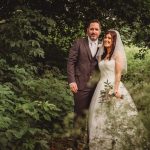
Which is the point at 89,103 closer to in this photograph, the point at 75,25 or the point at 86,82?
the point at 86,82

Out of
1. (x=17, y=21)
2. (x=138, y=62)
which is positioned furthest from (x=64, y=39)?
(x=138, y=62)

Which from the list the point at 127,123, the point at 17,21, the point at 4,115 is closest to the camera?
the point at 127,123

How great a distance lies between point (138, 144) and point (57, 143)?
3396 millimetres

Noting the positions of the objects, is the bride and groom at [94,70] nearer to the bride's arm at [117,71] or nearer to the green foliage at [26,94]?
the bride's arm at [117,71]

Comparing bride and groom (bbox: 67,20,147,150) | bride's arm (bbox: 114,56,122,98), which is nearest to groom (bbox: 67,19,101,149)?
bride and groom (bbox: 67,20,147,150)

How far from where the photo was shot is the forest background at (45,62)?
20.7 feet

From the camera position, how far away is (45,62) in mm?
10297

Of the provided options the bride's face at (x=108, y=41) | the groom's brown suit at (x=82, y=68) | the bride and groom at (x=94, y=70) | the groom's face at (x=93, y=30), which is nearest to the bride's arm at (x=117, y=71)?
the bride and groom at (x=94, y=70)

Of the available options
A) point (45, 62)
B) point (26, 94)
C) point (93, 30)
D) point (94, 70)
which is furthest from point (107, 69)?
point (45, 62)

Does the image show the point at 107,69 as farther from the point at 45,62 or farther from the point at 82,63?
the point at 45,62

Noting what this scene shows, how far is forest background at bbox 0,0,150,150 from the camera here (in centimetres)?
632

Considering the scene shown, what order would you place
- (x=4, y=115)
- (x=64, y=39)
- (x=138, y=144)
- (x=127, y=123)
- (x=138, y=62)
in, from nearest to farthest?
(x=138, y=144)
(x=127, y=123)
(x=4, y=115)
(x=64, y=39)
(x=138, y=62)

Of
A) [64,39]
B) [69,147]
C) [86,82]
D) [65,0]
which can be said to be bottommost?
[69,147]

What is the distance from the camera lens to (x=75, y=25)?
36.7ft
